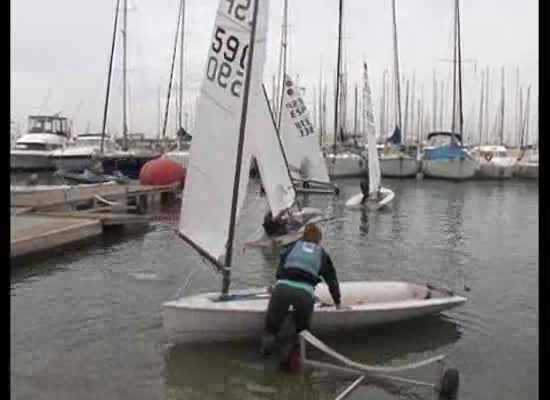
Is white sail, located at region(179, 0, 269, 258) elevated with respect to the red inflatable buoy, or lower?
elevated

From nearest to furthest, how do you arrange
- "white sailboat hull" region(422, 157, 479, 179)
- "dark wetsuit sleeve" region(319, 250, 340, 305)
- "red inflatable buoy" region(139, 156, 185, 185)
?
1. "dark wetsuit sleeve" region(319, 250, 340, 305)
2. "red inflatable buoy" region(139, 156, 185, 185)
3. "white sailboat hull" region(422, 157, 479, 179)

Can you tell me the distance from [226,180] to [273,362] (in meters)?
2.24

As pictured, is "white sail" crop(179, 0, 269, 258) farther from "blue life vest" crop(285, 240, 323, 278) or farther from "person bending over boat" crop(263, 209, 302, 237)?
"person bending over boat" crop(263, 209, 302, 237)

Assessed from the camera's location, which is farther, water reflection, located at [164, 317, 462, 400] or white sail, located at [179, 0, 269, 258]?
white sail, located at [179, 0, 269, 258]

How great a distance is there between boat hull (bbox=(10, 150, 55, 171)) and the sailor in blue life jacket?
138 feet

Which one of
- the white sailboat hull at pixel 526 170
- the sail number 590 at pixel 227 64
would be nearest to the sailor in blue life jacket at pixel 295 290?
the sail number 590 at pixel 227 64

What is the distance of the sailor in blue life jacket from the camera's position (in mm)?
7047

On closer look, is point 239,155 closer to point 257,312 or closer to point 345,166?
point 257,312

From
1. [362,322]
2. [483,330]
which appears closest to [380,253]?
[483,330]

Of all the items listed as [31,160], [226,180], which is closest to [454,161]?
[31,160]

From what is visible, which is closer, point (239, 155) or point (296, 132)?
point (239, 155)

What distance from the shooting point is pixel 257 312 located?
7.53 meters

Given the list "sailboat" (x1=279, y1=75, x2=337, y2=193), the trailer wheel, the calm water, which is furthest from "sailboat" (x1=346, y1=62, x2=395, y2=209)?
the trailer wheel

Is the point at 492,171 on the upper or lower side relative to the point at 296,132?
lower
